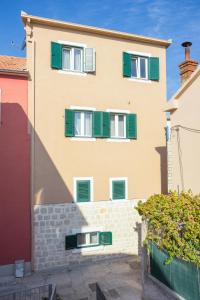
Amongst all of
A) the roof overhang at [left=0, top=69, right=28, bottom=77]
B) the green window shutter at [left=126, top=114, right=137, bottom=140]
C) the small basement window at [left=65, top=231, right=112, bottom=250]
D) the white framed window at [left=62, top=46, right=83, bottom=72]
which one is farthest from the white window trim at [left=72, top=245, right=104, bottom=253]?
the white framed window at [left=62, top=46, right=83, bottom=72]

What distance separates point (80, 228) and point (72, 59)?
29.7 feet

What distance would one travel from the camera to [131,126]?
15312 millimetres

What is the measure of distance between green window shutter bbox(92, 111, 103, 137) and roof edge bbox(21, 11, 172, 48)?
14.7ft

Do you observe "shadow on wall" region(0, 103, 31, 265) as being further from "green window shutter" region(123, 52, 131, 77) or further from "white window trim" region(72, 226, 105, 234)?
"green window shutter" region(123, 52, 131, 77)

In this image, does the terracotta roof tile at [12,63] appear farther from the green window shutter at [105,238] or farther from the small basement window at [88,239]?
the green window shutter at [105,238]

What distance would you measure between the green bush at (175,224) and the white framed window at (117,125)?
6032 millimetres

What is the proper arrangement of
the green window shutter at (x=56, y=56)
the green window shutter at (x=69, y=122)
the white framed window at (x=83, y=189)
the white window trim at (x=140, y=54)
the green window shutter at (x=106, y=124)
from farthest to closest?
the white window trim at (x=140, y=54), the green window shutter at (x=106, y=124), the white framed window at (x=83, y=189), the green window shutter at (x=69, y=122), the green window shutter at (x=56, y=56)

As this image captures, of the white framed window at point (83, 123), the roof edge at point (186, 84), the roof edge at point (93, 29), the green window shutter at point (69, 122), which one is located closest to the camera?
the roof edge at point (186, 84)

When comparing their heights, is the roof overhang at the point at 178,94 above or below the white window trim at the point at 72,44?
below


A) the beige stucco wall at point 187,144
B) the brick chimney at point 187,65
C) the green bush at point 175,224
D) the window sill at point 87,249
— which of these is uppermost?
the brick chimney at point 187,65

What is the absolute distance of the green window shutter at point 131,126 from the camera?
15.3 metres

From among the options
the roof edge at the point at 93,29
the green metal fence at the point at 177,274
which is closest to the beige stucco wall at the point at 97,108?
the roof edge at the point at 93,29

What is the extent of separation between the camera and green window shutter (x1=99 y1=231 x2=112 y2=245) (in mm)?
14562

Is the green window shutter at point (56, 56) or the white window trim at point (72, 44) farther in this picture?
the white window trim at point (72, 44)
